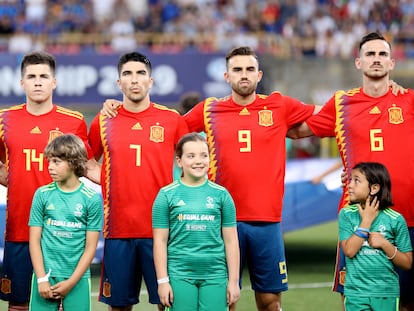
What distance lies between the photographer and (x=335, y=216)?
1258cm

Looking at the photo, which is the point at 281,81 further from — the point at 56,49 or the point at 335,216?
the point at 335,216

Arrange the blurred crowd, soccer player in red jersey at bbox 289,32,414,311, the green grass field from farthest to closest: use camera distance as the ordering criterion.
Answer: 1. the blurred crowd
2. the green grass field
3. soccer player in red jersey at bbox 289,32,414,311

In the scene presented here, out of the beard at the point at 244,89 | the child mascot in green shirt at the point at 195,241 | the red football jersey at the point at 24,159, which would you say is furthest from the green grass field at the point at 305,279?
the child mascot in green shirt at the point at 195,241

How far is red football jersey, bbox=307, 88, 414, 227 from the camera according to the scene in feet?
23.7

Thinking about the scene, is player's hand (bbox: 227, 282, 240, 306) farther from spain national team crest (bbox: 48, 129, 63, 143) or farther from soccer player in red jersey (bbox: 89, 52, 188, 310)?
spain national team crest (bbox: 48, 129, 63, 143)

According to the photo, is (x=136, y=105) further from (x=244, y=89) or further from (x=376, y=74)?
(x=376, y=74)

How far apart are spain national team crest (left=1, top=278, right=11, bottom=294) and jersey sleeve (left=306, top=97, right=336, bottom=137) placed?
7.91 feet

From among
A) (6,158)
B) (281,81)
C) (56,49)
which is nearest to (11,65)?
(56,49)

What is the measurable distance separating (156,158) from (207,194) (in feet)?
2.51

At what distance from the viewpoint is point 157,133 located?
24.4ft

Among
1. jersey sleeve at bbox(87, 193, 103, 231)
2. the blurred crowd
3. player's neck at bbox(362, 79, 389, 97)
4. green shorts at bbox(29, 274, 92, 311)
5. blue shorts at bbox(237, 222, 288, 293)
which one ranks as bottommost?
green shorts at bbox(29, 274, 92, 311)

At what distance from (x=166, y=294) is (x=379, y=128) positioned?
190 centimetres

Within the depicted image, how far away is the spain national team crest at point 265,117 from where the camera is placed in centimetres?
762

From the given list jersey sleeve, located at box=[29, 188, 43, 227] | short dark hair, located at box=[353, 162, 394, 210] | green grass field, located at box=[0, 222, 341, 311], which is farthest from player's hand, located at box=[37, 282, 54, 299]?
green grass field, located at box=[0, 222, 341, 311]
